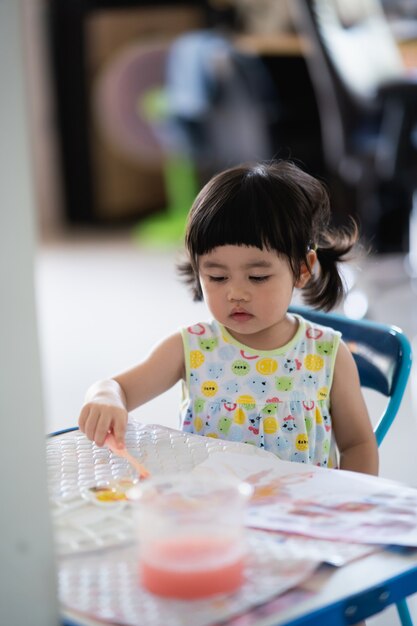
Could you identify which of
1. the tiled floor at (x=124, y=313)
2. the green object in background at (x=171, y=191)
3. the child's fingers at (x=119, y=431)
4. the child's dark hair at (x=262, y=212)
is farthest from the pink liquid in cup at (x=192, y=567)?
the green object in background at (x=171, y=191)

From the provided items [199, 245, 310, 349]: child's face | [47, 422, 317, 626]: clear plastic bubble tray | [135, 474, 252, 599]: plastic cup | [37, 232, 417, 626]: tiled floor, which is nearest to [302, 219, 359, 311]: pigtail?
[199, 245, 310, 349]: child's face

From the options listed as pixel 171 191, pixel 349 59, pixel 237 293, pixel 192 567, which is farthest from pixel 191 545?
pixel 171 191

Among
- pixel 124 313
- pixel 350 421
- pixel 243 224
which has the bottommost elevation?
pixel 124 313

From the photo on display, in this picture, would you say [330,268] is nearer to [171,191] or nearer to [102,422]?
[102,422]

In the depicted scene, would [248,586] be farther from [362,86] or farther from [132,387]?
[362,86]

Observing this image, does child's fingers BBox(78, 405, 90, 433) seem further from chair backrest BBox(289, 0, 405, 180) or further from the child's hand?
chair backrest BBox(289, 0, 405, 180)

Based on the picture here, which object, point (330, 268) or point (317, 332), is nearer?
point (317, 332)

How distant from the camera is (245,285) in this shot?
1.33 meters

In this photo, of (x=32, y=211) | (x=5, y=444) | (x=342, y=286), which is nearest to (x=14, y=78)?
(x=32, y=211)

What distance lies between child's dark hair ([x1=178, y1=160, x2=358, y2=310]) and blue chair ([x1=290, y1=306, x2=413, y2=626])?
179 millimetres

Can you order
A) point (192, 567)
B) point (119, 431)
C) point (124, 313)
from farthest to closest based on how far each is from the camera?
point (124, 313), point (119, 431), point (192, 567)

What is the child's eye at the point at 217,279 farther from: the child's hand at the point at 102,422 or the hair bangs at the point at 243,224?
the child's hand at the point at 102,422

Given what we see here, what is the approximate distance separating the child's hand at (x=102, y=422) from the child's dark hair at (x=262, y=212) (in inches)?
10.1

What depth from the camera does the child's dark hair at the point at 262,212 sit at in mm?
1321
